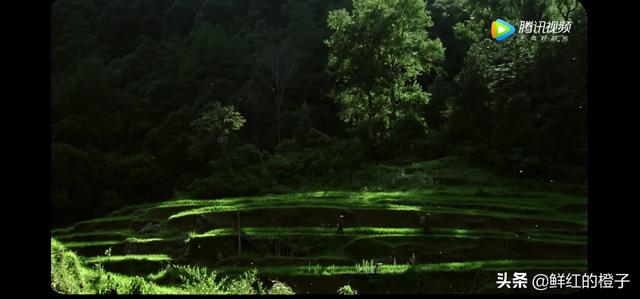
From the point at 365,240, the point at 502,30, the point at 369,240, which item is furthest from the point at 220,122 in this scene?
the point at 502,30

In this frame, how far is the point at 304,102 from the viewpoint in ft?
185

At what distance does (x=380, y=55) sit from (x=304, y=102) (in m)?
12.1

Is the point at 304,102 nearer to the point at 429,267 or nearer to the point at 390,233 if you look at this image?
the point at 390,233

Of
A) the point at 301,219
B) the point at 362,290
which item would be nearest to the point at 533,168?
the point at 301,219

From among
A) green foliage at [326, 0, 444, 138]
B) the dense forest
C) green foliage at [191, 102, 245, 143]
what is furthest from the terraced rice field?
green foliage at [326, 0, 444, 138]

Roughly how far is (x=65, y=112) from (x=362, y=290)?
52.7 meters

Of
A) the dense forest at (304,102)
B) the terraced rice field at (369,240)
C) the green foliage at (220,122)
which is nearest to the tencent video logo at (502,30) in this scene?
the terraced rice field at (369,240)

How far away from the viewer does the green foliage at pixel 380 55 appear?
46906mm

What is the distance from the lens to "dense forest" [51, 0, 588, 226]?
37594 mm

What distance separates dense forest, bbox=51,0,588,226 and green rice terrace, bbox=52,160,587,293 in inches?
259

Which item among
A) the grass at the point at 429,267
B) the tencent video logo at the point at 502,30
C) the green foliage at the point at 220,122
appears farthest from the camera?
the green foliage at the point at 220,122

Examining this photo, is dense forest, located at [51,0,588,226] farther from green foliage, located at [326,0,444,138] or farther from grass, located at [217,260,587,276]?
grass, located at [217,260,587,276]

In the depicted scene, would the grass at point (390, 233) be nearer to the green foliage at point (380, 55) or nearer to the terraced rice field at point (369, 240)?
the terraced rice field at point (369, 240)

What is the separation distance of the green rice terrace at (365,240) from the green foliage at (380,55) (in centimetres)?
1614
